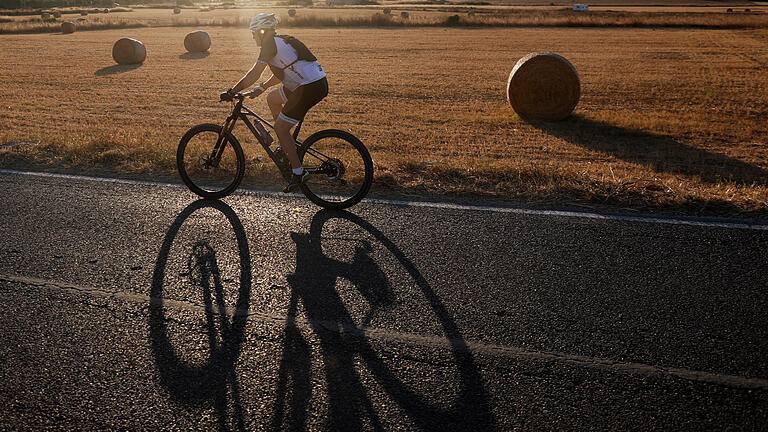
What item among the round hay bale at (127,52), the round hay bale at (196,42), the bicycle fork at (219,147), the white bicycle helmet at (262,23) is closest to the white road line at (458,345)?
the bicycle fork at (219,147)

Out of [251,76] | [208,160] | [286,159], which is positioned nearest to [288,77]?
[251,76]

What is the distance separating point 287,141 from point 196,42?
25356 millimetres

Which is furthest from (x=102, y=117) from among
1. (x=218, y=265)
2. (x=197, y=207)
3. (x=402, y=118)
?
(x=218, y=265)

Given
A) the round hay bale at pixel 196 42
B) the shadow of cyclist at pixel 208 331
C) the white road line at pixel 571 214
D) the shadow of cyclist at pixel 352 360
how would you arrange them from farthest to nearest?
the round hay bale at pixel 196 42 → the white road line at pixel 571 214 → the shadow of cyclist at pixel 208 331 → the shadow of cyclist at pixel 352 360

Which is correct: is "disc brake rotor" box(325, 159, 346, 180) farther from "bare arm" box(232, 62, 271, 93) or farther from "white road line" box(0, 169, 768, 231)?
"bare arm" box(232, 62, 271, 93)

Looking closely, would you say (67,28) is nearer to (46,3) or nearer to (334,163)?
(334,163)

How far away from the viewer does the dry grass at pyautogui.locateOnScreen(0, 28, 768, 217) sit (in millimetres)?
6918

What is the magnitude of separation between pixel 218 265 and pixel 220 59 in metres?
23.5

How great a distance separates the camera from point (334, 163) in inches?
240

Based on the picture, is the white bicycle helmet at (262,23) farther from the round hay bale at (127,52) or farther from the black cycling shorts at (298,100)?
the round hay bale at (127,52)

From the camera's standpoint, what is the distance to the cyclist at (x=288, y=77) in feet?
18.9

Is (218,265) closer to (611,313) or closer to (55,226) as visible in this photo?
(55,226)

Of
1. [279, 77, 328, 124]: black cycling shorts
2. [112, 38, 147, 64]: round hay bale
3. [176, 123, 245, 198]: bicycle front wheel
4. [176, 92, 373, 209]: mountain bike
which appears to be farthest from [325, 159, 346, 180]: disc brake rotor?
[112, 38, 147, 64]: round hay bale

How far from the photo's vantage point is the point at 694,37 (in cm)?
3491
